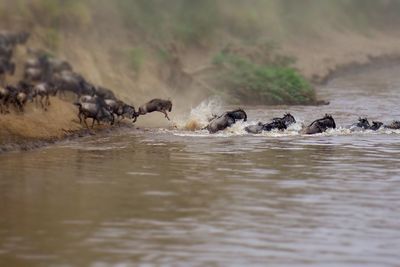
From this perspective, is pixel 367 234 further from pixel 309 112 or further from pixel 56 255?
pixel 309 112

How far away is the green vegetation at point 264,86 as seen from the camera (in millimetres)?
34750

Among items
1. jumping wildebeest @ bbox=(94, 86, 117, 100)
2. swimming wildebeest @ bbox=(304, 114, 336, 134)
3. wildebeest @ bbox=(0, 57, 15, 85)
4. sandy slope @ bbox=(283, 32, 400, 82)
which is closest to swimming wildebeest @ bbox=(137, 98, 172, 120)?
jumping wildebeest @ bbox=(94, 86, 117, 100)

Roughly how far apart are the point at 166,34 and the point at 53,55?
11.1 meters

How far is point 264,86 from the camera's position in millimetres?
34938

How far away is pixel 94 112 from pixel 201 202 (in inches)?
376

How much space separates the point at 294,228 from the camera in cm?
1134

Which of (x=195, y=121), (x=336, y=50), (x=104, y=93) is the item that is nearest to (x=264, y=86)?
(x=104, y=93)

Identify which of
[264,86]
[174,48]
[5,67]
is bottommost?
[264,86]

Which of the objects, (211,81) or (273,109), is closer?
(273,109)

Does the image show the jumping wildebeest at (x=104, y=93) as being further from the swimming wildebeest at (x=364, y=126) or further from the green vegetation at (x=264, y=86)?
the green vegetation at (x=264, y=86)

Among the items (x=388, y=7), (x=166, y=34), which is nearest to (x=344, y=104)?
(x=166, y=34)

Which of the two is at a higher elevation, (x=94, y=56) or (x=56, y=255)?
(x=94, y=56)

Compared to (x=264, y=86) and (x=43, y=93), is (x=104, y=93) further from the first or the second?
(x=264, y=86)

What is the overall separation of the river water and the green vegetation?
12.8 metres
